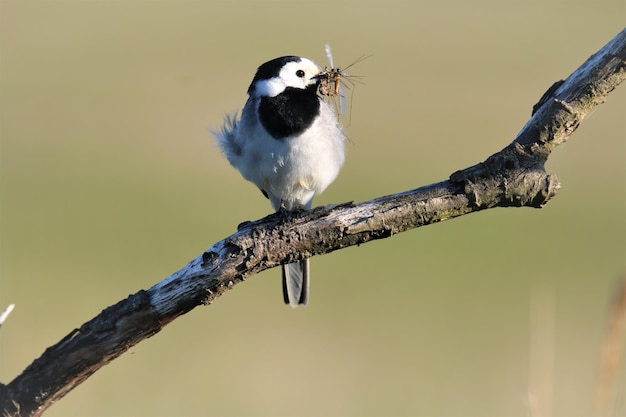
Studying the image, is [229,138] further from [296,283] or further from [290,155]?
[296,283]

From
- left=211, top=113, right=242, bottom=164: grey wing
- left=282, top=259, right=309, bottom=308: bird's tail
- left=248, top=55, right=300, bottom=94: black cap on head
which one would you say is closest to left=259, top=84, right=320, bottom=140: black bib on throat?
left=248, top=55, right=300, bottom=94: black cap on head

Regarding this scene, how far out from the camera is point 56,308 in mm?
9281

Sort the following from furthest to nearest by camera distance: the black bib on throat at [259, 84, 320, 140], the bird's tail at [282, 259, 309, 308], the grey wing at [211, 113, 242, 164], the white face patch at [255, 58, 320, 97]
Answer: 1. the bird's tail at [282, 259, 309, 308]
2. the grey wing at [211, 113, 242, 164]
3. the white face patch at [255, 58, 320, 97]
4. the black bib on throat at [259, 84, 320, 140]

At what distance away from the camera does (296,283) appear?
231 inches

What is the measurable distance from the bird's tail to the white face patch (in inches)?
48.0

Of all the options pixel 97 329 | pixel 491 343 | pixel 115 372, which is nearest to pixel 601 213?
pixel 491 343

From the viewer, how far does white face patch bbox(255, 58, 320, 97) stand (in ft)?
17.6

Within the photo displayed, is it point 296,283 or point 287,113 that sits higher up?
point 287,113

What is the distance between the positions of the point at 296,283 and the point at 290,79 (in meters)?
1.39

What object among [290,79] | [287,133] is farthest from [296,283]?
[290,79]

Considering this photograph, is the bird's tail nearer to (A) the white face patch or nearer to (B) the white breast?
(B) the white breast

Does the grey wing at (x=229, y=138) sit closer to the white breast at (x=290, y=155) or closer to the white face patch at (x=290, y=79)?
the white breast at (x=290, y=155)

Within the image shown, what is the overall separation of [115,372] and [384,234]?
4.72 meters

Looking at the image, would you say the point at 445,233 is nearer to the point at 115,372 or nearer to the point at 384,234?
the point at 115,372
